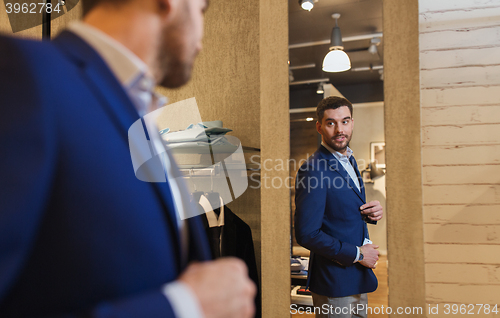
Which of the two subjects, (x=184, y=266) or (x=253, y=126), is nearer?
(x=184, y=266)

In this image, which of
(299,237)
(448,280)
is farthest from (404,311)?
(299,237)

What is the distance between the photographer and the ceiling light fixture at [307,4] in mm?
1359

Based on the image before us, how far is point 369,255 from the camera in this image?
1251 mm

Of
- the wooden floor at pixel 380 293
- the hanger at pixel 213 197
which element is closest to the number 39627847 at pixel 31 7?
the hanger at pixel 213 197

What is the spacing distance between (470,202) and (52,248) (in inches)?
64.0

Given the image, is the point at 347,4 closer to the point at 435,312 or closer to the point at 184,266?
the point at 184,266

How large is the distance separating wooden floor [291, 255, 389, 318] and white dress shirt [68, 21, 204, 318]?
3.22 ft

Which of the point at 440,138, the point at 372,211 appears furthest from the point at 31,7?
the point at 440,138

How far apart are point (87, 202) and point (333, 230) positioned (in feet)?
3.33

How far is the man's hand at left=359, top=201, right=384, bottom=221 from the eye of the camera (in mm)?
1253

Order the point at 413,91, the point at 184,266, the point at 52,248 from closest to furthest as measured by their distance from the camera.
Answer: the point at 52,248
the point at 184,266
the point at 413,91

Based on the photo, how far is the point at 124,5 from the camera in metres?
0.52

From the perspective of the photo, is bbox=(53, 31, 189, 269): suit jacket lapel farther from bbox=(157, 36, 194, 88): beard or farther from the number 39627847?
the number 39627847

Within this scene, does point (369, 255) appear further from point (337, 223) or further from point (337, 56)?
point (337, 56)
